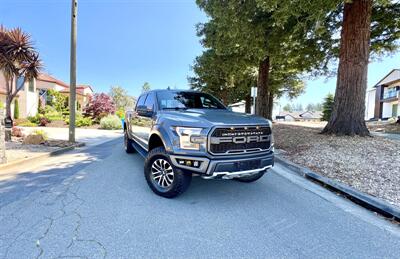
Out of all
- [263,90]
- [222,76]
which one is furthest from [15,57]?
[222,76]

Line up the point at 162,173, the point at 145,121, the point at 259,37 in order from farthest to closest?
the point at 259,37 < the point at 145,121 < the point at 162,173

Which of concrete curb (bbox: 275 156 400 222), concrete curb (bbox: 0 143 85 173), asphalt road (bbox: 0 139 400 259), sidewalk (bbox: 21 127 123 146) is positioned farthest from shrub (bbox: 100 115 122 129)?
concrete curb (bbox: 275 156 400 222)

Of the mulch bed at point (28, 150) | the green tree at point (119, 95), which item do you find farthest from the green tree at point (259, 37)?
the green tree at point (119, 95)

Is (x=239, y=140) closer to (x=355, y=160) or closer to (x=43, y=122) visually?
(x=355, y=160)

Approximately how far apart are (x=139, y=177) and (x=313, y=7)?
7035 mm

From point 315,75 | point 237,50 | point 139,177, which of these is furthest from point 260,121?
point 315,75

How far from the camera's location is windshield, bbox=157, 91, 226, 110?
4906 mm

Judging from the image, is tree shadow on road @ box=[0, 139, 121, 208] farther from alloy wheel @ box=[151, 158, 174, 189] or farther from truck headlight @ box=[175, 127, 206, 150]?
truck headlight @ box=[175, 127, 206, 150]

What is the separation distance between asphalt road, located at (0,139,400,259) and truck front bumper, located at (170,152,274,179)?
559 millimetres

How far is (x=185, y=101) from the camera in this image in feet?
16.9

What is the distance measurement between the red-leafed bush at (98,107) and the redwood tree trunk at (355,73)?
65.2 feet

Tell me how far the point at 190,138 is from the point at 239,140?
793mm

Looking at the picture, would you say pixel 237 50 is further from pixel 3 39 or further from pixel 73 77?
pixel 3 39

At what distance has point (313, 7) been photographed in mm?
7000
